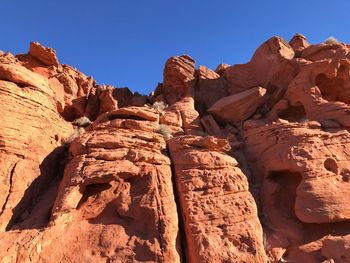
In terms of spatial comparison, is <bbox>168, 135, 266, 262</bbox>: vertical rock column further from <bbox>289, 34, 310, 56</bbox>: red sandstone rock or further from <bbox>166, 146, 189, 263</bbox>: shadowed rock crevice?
<bbox>289, 34, 310, 56</bbox>: red sandstone rock

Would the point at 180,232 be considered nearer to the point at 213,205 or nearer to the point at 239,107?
the point at 213,205

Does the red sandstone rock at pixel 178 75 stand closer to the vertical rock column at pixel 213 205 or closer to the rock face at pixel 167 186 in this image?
the rock face at pixel 167 186

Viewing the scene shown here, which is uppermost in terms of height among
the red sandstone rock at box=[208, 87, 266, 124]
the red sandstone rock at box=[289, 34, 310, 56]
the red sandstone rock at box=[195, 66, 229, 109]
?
the red sandstone rock at box=[289, 34, 310, 56]

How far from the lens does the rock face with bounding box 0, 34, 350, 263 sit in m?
6.95

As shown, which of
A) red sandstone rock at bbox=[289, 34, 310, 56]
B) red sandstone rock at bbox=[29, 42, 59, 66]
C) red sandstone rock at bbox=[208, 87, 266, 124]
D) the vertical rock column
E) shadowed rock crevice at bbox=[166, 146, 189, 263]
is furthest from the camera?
red sandstone rock at bbox=[289, 34, 310, 56]

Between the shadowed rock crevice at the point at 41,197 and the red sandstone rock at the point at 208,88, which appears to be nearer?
the shadowed rock crevice at the point at 41,197

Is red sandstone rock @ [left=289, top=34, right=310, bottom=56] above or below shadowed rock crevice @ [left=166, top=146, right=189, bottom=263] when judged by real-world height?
above

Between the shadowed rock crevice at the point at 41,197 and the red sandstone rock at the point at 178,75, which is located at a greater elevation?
the red sandstone rock at the point at 178,75

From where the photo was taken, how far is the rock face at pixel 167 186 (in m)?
6.95

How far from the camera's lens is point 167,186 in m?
8.15

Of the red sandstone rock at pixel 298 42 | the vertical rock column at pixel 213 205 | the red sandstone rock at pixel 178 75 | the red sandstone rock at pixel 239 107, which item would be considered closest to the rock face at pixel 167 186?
the vertical rock column at pixel 213 205

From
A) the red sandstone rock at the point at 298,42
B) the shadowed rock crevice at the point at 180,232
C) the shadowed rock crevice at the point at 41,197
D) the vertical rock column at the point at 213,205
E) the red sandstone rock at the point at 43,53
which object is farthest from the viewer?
the red sandstone rock at the point at 298,42

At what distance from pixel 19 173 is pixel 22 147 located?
1003 millimetres

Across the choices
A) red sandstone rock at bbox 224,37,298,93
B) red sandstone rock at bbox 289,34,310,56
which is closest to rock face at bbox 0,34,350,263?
red sandstone rock at bbox 224,37,298,93
